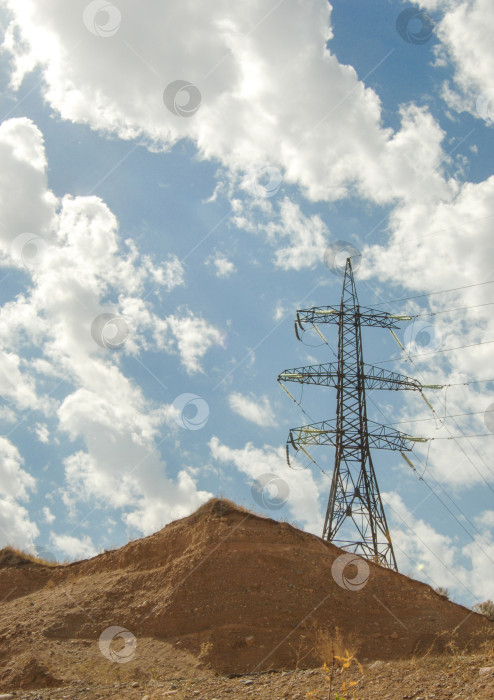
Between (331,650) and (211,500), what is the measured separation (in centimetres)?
754

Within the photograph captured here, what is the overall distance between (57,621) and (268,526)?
7.54 m

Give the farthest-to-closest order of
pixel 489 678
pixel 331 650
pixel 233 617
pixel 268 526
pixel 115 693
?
pixel 268 526 < pixel 233 617 < pixel 331 650 < pixel 115 693 < pixel 489 678

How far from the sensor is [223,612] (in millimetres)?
17312

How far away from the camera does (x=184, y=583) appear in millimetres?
18844

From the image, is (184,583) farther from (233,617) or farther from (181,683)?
(181,683)

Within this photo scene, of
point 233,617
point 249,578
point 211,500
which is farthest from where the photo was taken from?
point 211,500

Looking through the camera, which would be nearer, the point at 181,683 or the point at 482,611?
the point at 181,683

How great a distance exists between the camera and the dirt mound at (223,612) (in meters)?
16.0

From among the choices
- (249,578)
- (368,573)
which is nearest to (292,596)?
(249,578)

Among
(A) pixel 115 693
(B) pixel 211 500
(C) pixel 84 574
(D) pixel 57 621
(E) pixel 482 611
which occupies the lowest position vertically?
(A) pixel 115 693

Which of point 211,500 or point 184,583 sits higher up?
point 211,500

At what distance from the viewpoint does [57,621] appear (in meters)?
18.6

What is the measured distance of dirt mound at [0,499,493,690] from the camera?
16.0 meters

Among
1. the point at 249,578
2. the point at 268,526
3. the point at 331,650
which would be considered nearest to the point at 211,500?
the point at 268,526
